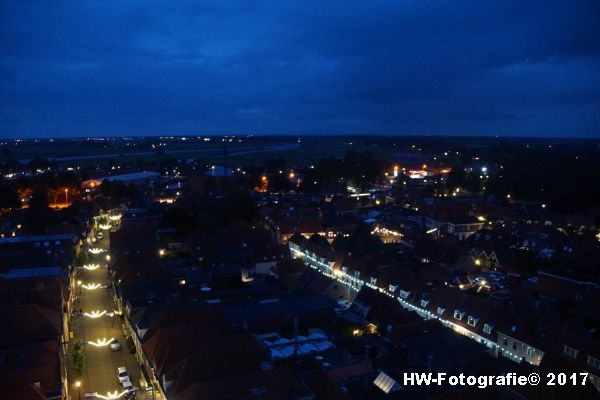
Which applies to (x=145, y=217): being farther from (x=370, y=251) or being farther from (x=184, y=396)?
(x=184, y=396)

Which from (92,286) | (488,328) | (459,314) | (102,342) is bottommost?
(92,286)

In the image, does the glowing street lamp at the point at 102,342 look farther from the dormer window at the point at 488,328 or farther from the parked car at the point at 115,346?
the dormer window at the point at 488,328

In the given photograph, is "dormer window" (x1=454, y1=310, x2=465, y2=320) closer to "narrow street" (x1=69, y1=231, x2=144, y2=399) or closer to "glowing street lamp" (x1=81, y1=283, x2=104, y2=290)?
"narrow street" (x1=69, y1=231, x2=144, y2=399)

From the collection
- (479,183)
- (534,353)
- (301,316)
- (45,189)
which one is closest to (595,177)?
(479,183)

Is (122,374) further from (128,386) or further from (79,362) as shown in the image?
(79,362)

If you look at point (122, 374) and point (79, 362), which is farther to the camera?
point (122, 374)

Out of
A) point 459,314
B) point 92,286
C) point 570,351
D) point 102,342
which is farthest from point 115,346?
point 570,351

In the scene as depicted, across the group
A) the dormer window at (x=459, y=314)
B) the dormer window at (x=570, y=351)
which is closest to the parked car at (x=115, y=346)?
the dormer window at (x=459, y=314)
